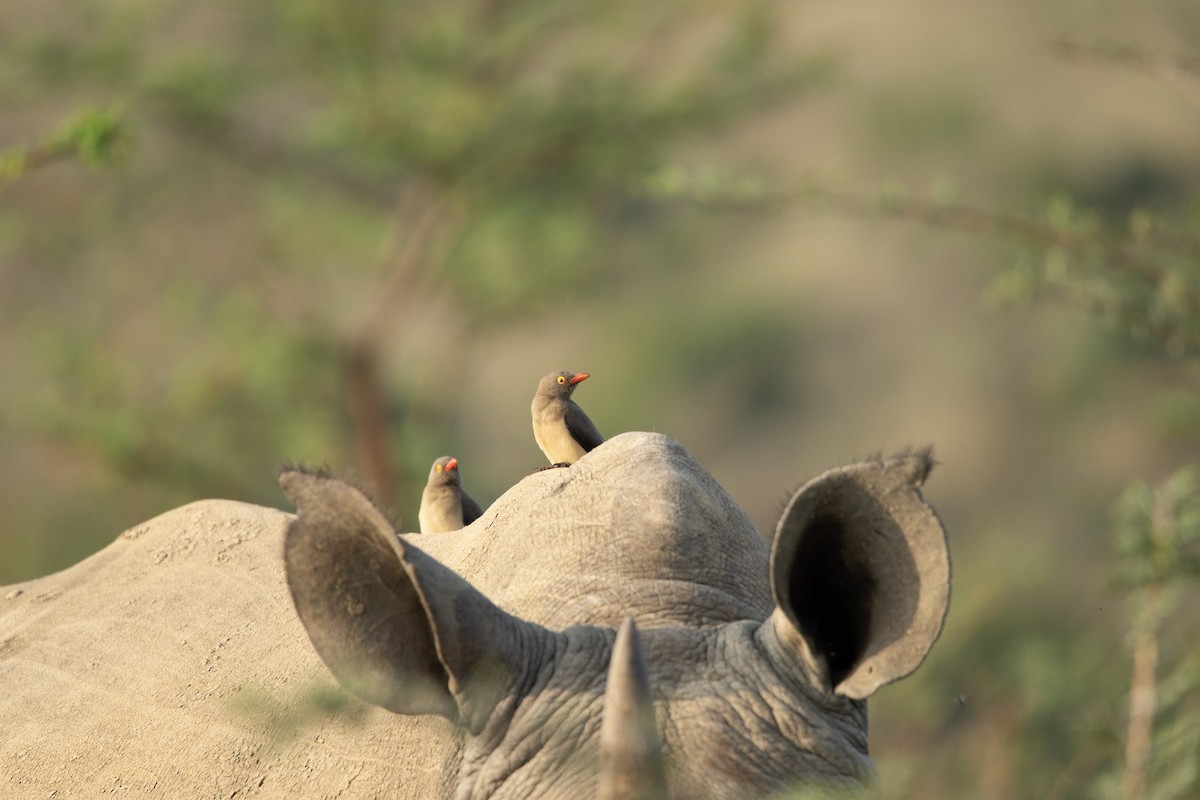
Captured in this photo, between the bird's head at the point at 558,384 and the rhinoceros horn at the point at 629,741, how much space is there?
287 centimetres

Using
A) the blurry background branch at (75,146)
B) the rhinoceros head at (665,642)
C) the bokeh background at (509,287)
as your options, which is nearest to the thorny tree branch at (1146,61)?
the bokeh background at (509,287)

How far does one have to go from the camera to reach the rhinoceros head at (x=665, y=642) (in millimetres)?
3572

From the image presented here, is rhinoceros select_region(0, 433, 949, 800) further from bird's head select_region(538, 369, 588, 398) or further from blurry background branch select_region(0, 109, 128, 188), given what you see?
blurry background branch select_region(0, 109, 128, 188)

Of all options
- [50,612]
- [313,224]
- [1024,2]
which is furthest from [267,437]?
[1024,2]

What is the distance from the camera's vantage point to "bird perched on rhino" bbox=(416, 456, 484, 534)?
225 inches

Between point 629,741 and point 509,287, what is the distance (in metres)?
24.4

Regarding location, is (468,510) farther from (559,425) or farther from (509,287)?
(509,287)

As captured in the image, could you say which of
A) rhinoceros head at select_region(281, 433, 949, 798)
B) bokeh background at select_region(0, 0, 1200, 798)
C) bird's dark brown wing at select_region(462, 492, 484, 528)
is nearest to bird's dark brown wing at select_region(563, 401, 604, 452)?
bird's dark brown wing at select_region(462, 492, 484, 528)

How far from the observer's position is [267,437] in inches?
1010

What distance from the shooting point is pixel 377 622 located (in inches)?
149

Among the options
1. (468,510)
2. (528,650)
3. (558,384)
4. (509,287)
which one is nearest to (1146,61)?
(558,384)

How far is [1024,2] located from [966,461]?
16.4 metres

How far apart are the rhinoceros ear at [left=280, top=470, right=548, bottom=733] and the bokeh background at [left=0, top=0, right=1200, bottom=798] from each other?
10.7 feet

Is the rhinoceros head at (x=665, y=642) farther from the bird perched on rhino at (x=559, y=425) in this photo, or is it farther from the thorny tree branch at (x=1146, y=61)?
the thorny tree branch at (x=1146, y=61)
